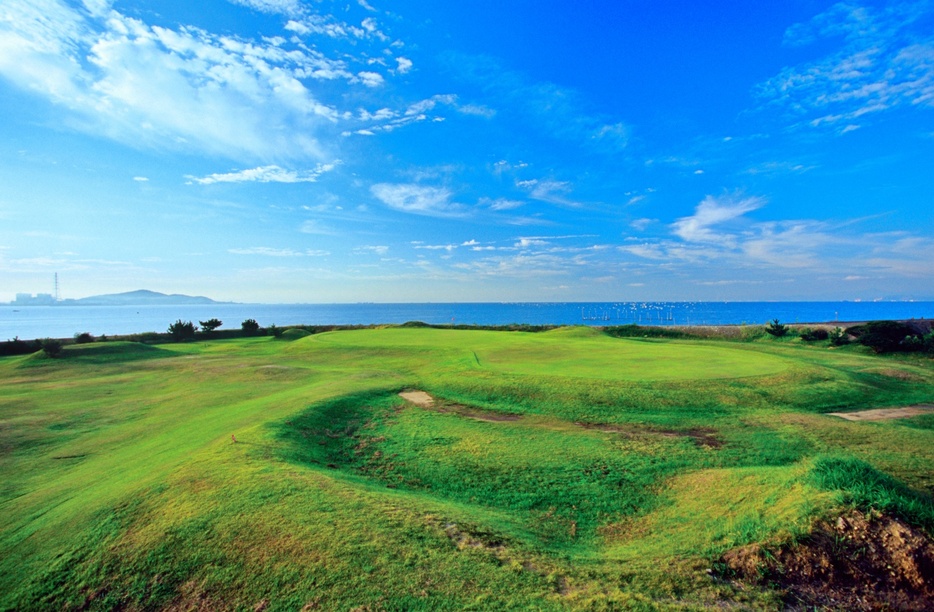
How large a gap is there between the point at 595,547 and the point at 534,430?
5086mm

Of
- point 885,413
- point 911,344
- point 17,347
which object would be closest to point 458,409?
point 885,413

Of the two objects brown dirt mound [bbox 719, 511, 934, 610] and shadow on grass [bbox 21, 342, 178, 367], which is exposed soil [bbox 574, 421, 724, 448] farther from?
shadow on grass [bbox 21, 342, 178, 367]

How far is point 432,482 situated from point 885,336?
109ft

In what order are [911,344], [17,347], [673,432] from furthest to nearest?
[17,347] → [911,344] → [673,432]

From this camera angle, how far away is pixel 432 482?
7887 mm

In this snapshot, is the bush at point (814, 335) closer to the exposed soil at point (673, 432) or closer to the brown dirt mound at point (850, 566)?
the exposed soil at point (673, 432)

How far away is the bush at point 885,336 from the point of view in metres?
27.0

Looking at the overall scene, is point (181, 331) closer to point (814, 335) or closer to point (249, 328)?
point (249, 328)

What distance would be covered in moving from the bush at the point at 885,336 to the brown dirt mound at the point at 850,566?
30506 millimetres

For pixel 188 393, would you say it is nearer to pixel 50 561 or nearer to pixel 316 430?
pixel 316 430

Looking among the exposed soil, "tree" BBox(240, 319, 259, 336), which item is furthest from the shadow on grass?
the exposed soil

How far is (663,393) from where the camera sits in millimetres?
13148

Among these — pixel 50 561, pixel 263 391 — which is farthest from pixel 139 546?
pixel 263 391

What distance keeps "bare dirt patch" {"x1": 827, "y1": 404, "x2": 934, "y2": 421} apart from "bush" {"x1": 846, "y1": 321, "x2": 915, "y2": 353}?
18284mm
